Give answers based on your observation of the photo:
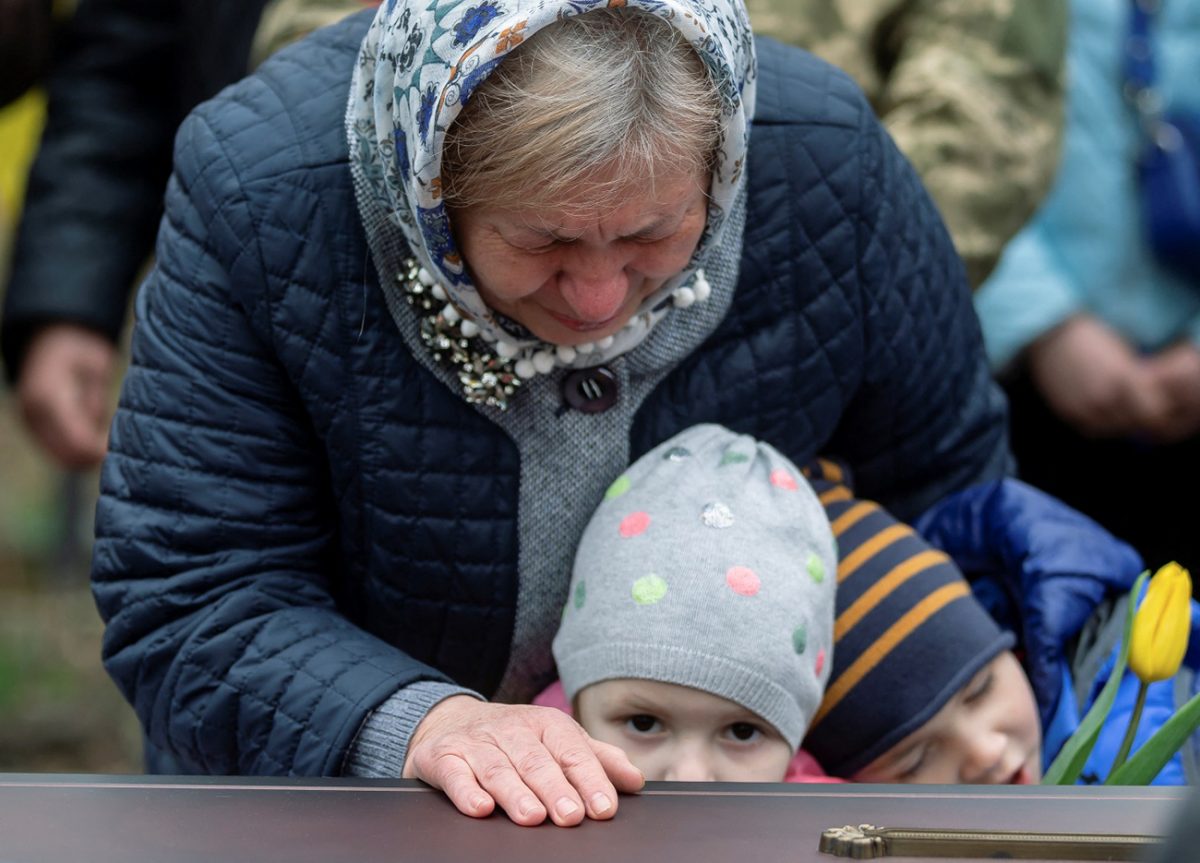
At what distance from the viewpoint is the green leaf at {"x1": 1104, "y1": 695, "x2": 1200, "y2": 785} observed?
5.04ft

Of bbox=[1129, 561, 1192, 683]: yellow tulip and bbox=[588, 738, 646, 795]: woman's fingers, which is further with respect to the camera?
bbox=[1129, 561, 1192, 683]: yellow tulip

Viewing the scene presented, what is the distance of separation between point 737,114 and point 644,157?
0.38ft

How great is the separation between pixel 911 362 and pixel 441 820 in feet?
3.24

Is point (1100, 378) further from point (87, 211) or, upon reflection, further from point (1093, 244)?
point (87, 211)

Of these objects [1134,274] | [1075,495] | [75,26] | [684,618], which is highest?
[75,26]

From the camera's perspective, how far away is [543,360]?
183cm

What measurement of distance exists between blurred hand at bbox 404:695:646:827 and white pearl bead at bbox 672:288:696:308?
50 centimetres

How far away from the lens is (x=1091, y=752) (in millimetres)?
1741

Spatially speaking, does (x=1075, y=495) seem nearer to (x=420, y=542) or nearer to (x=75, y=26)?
(x=420, y=542)

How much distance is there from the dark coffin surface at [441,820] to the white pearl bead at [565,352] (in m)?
0.57

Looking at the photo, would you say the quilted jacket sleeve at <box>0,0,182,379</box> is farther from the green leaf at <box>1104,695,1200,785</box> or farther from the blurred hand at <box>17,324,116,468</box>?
the green leaf at <box>1104,695,1200,785</box>

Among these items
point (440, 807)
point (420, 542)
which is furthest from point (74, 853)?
point (420, 542)

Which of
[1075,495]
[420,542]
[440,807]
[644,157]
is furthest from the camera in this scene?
[1075,495]

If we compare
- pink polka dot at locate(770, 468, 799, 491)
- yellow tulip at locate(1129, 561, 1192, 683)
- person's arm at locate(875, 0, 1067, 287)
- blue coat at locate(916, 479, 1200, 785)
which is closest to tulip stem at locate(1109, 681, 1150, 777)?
yellow tulip at locate(1129, 561, 1192, 683)
